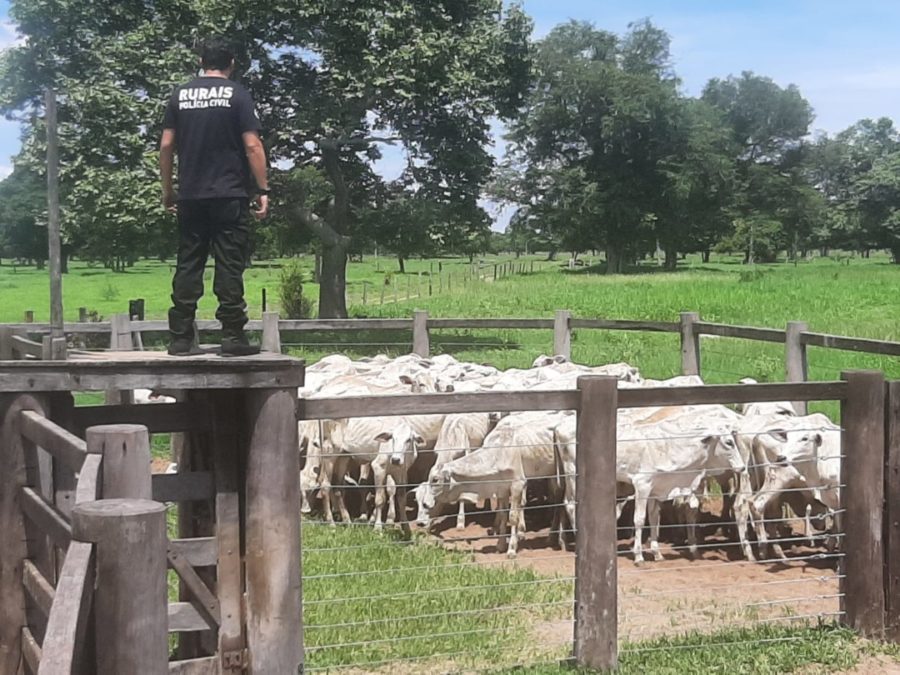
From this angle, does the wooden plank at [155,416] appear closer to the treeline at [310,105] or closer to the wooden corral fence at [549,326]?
the wooden corral fence at [549,326]

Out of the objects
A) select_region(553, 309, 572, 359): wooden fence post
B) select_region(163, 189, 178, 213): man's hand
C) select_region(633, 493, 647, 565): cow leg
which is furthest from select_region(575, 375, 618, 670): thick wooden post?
select_region(553, 309, 572, 359): wooden fence post

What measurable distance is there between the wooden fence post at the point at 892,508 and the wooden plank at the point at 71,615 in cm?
483

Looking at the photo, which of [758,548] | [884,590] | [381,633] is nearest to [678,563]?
[758,548]

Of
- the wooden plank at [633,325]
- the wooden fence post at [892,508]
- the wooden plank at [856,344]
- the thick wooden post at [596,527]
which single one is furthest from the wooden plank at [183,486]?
the wooden plank at [633,325]

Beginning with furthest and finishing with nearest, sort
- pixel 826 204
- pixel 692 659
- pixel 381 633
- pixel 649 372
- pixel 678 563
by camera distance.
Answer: pixel 826 204 → pixel 649 372 → pixel 678 563 → pixel 381 633 → pixel 692 659

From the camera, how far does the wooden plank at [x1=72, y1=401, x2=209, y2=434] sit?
4672 mm

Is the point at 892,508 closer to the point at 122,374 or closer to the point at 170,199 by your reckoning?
the point at 122,374

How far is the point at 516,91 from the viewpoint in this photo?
26.2 m

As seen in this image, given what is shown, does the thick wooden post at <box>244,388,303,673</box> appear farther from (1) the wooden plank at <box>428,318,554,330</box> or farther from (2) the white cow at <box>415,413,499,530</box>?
(1) the wooden plank at <box>428,318,554,330</box>

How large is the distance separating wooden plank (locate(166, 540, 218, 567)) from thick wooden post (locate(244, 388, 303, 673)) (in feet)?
0.59

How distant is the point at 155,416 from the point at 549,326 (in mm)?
10394

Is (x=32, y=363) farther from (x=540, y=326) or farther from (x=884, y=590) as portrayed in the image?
(x=540, y=326)

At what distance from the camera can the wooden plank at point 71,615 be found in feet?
6.59

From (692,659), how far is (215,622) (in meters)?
2.58
